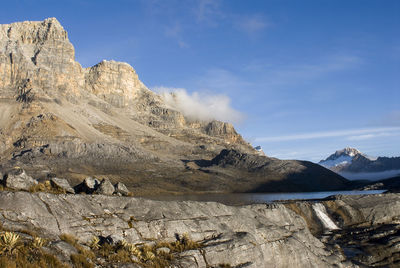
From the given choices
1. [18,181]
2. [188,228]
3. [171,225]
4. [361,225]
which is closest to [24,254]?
[18,181]

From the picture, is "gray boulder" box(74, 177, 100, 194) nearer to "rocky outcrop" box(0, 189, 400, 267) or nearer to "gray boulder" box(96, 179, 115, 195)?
"gray boulder" box(96, 179, 115, 195)

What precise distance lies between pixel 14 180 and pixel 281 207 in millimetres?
31600

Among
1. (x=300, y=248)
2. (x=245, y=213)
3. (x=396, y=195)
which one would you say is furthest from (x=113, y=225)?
(x=396, y=195)

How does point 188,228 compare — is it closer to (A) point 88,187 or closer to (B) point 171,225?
(B) point 171,225

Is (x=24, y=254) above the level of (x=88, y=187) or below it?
below

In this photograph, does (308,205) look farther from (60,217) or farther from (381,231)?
(60,217)

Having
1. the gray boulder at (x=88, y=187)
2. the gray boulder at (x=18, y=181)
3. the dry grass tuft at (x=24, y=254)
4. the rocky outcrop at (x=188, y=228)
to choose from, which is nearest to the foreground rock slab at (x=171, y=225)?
the rocky outcrop at (x=188, y=228)

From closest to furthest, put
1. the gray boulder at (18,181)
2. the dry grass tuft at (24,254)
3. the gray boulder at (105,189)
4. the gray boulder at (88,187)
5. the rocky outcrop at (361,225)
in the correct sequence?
1. the dry grass tuft at (24,254)
2. the gray boulder at (18,181)
3. the gray boulder at (105,189)
4. the gray boulder at (88,187)
5. the rocky outcrop at (361,225)

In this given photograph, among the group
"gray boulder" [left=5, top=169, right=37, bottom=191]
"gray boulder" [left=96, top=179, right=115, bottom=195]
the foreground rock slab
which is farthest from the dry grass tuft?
"gray boulder" [left=96, top=179, right=115, bottom=195]

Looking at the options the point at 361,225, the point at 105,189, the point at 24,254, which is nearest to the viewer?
the point at 24,254

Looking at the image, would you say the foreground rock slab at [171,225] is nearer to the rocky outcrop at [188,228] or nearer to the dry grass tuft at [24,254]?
the rocky outcrop at [188,228]

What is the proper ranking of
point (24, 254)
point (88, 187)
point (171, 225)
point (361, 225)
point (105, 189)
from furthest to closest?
point (361, 225)
point (88, 187)
point (105, 189)
point (171, 225)
point (24, 254)

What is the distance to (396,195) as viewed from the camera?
7162 centimetres

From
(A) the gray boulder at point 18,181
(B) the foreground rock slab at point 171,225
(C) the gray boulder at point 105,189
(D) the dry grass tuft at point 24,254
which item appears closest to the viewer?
(D) the dry grass tuft at point 24,254
